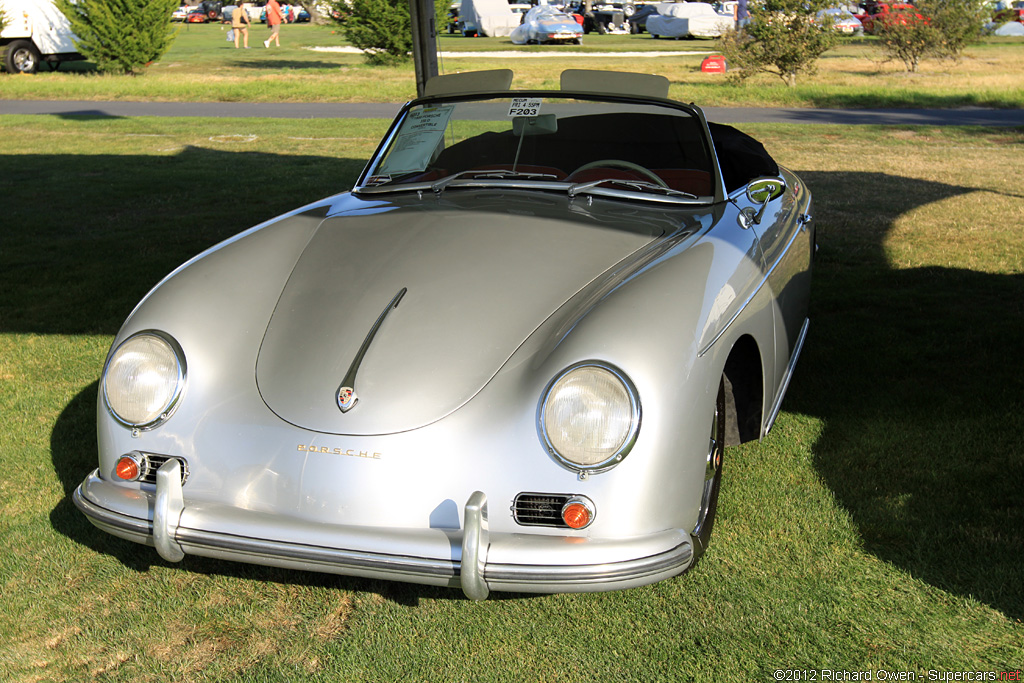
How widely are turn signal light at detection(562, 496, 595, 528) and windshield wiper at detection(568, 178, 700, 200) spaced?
1562 millimetres

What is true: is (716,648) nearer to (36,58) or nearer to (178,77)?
(178,77)

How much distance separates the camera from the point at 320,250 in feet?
10.3

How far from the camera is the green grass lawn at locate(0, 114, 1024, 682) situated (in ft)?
7.91

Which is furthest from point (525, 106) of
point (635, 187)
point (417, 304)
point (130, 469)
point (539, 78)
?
point (539, 78)

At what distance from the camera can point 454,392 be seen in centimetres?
245

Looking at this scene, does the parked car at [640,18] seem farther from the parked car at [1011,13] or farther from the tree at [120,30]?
the tree at [120,30]

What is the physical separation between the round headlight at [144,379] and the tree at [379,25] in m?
23.3

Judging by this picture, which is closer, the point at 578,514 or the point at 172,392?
the point at 578,514

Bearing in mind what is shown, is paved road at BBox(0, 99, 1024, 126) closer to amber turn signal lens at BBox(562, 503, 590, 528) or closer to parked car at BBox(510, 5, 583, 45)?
amber turn signal lens at BBox(562, 503, 590, 528)

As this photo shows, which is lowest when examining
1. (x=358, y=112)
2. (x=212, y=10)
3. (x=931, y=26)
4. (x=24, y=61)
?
(x=212, y=10)

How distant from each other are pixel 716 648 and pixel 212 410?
1.53 m

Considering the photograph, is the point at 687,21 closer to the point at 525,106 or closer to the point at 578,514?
the point at 525,106

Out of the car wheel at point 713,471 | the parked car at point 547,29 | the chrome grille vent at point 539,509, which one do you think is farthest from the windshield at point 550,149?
the parked car at point 547,29

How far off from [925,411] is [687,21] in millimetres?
37030
